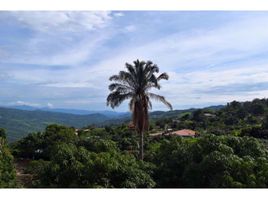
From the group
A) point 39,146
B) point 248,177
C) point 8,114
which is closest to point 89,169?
point 248,177

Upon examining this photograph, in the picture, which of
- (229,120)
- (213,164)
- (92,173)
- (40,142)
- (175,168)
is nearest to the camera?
(92,173)

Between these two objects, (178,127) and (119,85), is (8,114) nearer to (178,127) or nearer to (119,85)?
(178,127)

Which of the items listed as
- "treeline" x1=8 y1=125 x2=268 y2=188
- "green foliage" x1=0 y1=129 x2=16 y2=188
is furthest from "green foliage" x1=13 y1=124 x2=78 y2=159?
"treeline" x1=8 y1=125 x2=268 y2=188

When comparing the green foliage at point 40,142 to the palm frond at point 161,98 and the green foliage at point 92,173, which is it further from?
the green foliage at point 92,173

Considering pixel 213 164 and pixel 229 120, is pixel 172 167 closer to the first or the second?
pixel 213 164

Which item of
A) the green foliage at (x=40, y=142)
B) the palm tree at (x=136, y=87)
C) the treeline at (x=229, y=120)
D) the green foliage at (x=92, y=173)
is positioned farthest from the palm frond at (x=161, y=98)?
the treeline at (x=229, y=120)

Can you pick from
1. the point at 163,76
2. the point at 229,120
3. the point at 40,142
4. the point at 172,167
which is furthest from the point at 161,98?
the point at 229,120

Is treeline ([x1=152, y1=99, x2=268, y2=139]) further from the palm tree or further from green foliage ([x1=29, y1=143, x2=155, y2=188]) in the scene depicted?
green foliage ([x1=29, y1=143, x2=155, y2=188])

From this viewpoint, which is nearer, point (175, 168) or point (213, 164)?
point (213, 164)

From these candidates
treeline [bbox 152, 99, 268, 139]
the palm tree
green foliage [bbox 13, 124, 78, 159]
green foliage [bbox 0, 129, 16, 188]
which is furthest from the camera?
treeline [bbox 152, 99, 268, 139]

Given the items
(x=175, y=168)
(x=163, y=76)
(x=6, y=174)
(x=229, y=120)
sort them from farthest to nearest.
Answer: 1. (x=229, y=120)
2. (x=163, y=76)
3. (x=6, y=174)
4. (x=175, y=168)
